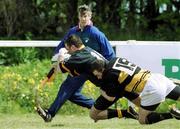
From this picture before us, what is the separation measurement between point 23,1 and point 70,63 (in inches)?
361

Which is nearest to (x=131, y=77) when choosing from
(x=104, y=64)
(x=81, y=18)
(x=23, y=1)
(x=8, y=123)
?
(x=104, y=64)

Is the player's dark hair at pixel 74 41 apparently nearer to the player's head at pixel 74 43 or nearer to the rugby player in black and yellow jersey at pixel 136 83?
the player's head at pixel 74 43

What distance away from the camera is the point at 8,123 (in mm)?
11812

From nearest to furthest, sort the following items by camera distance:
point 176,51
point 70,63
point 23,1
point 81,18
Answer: point 70,63, point 81,18, point 176,51, point 23,1

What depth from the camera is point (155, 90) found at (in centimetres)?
986

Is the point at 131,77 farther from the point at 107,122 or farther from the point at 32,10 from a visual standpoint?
the point at 32,10

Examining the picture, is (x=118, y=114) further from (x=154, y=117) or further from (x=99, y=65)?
(x=99, y=65)

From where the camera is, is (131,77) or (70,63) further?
(70,63)

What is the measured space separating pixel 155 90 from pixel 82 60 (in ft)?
3.82

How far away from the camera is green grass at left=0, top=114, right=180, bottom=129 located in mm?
11383

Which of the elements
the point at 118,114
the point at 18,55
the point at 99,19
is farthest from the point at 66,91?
the point at 99,19

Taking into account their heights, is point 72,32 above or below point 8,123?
above

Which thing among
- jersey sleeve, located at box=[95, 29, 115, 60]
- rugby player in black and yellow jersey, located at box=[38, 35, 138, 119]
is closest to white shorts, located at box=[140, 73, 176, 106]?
rugby player in black and yellow jersey, located at box=[38, 35, 138, 119]

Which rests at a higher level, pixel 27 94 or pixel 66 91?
pixel 66 91
